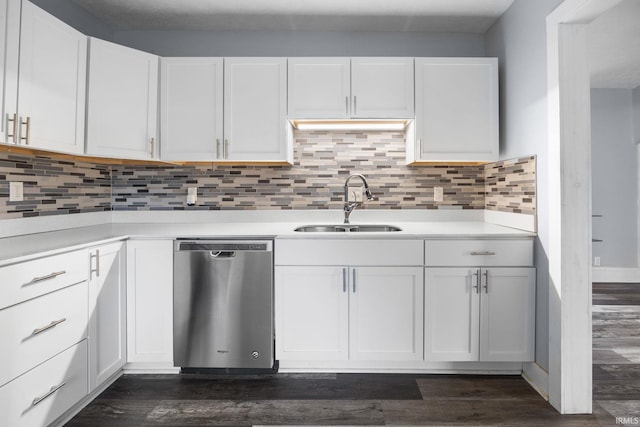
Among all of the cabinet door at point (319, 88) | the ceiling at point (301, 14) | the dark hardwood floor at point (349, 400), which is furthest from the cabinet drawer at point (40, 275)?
the ceiling at point (301, 14)

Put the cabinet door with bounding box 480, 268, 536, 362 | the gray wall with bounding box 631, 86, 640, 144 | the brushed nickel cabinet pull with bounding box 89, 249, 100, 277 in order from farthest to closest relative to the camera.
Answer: the gray wall with bounding box 631, 86, 640, 144 < the cabinet door with bounding box 480, 268, 536, 362 < the brushed nickel cabinet pull with bounding box 89, 249, 100, 277

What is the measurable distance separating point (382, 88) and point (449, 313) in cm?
148

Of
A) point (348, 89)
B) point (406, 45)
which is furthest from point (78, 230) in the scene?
point (406, 45)

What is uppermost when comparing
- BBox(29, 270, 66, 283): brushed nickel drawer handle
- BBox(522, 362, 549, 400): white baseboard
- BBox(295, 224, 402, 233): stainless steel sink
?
BBox(295, 224, 402, 233): stainless steel sink

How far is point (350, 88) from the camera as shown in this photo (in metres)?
2.57

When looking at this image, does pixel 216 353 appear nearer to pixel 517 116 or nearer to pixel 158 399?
pixel 158 399

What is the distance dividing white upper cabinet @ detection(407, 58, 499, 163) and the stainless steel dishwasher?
4.47 ft

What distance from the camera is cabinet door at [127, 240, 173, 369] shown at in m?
2.26

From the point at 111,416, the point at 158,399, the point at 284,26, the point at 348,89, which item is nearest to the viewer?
the point at 111,416

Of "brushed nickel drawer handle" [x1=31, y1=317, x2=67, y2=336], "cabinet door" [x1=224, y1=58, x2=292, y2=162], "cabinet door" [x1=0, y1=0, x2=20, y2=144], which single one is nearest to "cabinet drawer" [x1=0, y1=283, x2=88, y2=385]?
"brushed nickel drawer handle" [x1=31, y1=317, x2=67, y2=336]

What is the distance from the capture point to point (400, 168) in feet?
9.71

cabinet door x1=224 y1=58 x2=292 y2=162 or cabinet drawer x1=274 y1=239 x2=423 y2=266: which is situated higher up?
cabinet door x1=224 y1=58 x2=292 y2=162

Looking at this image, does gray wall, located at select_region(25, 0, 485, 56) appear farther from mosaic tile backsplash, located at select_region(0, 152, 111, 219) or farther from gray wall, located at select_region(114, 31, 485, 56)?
mosaic tile backsplash, located at select_region(0, 152, 111, 219)

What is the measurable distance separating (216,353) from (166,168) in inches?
57.6
